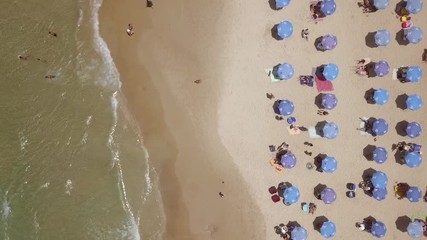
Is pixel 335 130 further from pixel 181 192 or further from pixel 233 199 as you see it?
pixel 181 192

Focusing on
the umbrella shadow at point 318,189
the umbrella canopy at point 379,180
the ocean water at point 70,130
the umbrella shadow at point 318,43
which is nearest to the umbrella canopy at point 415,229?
the umbrella canopy at point 379,180

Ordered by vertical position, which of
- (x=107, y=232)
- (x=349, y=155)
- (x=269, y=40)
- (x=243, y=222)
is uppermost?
(x=269, y=40)

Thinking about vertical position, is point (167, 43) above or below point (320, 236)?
above

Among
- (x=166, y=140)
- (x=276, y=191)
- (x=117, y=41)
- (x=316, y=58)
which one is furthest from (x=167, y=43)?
(x=276, y=191)

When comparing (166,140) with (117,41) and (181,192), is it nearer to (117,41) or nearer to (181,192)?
(181,192)

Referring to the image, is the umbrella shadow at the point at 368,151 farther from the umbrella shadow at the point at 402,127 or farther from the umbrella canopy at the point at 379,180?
the umbrella shadow at the point at 402,127

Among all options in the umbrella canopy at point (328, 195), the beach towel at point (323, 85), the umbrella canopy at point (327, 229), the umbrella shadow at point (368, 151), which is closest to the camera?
the umbrella canopy at point (327, 229)

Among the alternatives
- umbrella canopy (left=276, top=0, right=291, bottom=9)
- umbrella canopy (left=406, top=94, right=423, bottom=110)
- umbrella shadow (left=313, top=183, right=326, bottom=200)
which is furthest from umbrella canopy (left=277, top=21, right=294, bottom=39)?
umbrella shadow (left=313, top=183, right=326, bottom=200)
